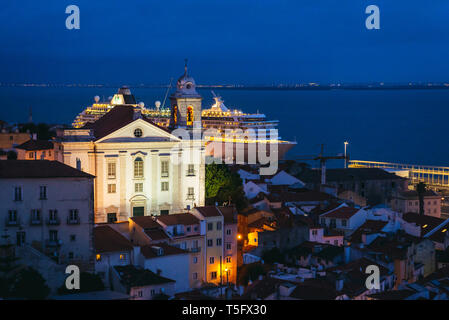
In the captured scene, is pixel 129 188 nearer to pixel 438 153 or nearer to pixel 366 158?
pixel 366 158

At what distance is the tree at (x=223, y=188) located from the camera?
29484 mm

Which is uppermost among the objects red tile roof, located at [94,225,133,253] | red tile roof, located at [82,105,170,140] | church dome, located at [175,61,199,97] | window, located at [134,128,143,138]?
church dome, located at [175,61,199,97]

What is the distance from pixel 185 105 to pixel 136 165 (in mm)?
Answer: 4173

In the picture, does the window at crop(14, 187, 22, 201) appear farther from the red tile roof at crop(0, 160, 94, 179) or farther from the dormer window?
the dormer window

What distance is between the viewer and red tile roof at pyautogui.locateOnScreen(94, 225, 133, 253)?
21547mm

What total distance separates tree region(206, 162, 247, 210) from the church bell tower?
7.76ft

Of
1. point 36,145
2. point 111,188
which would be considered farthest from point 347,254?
point 36,145

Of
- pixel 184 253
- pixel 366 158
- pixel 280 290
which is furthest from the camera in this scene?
pixel 366 158

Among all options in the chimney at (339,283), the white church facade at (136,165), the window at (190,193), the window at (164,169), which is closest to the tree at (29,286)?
the chimney at (339,283)

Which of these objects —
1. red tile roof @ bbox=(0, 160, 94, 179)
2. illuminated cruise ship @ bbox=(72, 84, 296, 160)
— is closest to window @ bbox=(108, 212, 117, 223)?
red tile roof @ bbox=(0, 160, 94, 179)

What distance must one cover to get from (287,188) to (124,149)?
1021 centimetres
